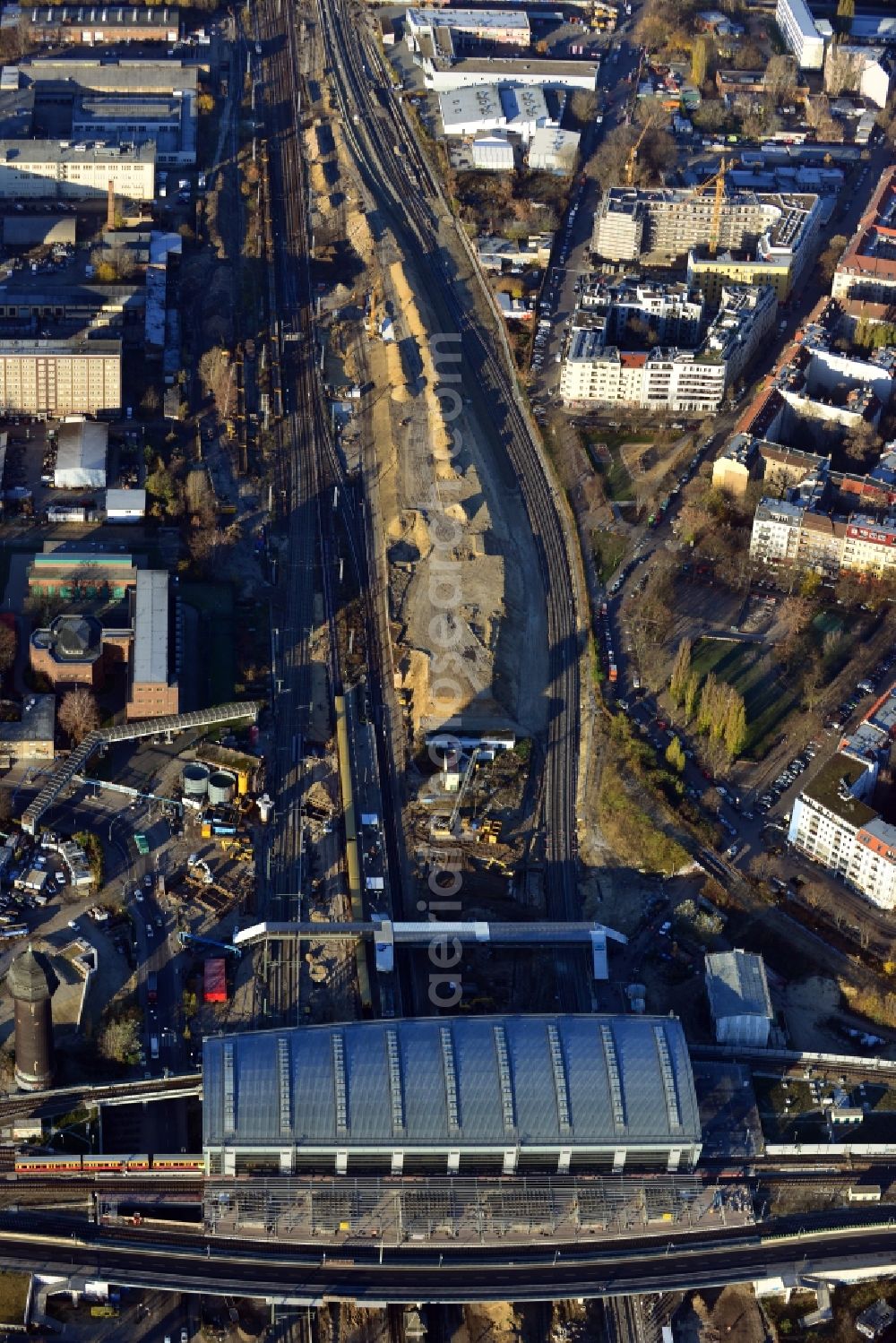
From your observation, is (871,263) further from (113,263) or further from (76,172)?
(76,172)

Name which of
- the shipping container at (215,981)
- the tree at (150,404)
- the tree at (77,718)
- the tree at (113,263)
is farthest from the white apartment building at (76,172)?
the shipping container at (215,981)

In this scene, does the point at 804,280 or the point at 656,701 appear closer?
the point at 656,701

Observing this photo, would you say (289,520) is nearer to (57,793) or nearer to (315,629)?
(315,629)

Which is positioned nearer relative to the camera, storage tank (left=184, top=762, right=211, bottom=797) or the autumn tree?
storage tank (left=184, top=762, right=211, bottom=797)

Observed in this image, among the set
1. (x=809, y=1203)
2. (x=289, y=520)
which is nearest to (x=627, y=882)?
(x=809, y=1203)

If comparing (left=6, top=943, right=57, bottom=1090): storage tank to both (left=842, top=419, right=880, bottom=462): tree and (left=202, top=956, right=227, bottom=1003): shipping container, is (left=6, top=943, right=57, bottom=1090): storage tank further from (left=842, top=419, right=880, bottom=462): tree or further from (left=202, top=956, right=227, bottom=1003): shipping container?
(left=842, top=419, right=880, bottom=462): tree

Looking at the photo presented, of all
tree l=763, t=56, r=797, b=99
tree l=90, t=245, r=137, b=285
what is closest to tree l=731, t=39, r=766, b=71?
tree l=763, t=56, r=797, b=99

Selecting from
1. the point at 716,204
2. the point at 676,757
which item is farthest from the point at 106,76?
the point at 676,757
